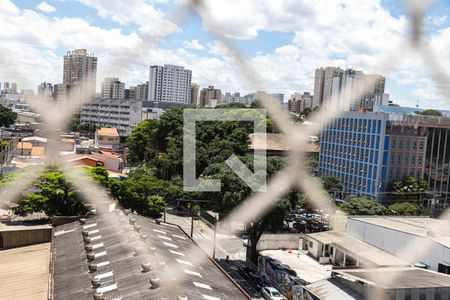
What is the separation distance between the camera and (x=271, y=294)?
18.8ft

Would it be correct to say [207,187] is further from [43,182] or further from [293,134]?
[293,134]

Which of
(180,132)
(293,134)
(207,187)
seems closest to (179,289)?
(293,134)

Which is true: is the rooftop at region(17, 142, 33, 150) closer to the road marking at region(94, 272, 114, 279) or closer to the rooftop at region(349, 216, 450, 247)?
the rooftop at region(349, 216, 450, 247)

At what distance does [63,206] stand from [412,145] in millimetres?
5620

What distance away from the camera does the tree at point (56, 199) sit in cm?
768

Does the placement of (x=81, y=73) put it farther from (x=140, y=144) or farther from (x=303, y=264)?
(x=140, y=144)

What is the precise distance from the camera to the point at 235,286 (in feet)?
13.5

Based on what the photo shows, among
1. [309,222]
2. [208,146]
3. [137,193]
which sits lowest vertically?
[309,222]

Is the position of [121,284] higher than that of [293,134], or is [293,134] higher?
[293,134]

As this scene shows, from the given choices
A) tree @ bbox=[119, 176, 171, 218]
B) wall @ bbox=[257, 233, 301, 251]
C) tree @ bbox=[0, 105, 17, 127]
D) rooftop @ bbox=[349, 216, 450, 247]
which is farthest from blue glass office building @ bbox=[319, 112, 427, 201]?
tree @ bbox=[0, 105, 17, 127]

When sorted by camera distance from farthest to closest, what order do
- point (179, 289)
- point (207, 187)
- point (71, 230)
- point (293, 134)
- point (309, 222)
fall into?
point (309, 222), point (207, 187), point (71, 230), point (179, 289), point (293, 134)

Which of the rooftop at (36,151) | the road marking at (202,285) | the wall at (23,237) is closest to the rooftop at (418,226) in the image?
the road marking at (202,285)

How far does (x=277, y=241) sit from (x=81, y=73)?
7659mm

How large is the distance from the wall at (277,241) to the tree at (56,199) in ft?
9.93
